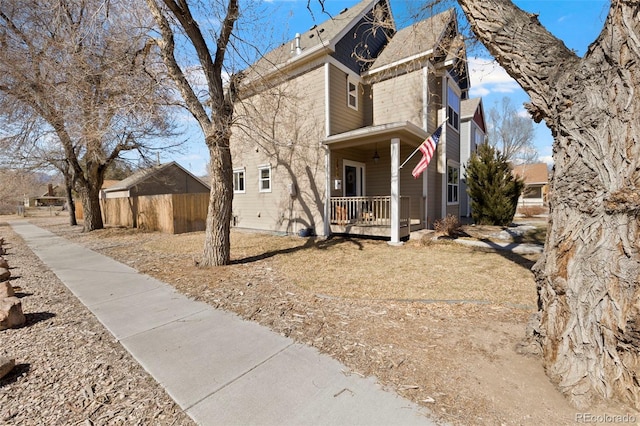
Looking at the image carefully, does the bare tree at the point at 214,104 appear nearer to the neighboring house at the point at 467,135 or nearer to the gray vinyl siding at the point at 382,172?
the gray vinyl siding at the point at 382,172

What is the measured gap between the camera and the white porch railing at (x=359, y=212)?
941 centimetres

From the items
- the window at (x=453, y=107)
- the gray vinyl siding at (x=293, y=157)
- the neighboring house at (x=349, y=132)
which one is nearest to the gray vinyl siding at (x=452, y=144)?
the neighboring house at (x=349, y=132)

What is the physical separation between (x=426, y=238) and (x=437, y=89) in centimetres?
624

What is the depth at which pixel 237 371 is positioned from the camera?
101 inches

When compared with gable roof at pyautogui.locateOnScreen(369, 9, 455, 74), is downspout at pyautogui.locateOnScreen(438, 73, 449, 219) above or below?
below

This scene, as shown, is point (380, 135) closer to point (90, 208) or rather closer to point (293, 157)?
point (293, 157)

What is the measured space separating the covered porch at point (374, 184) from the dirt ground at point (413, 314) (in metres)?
1.62

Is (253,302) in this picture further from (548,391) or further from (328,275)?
(548,391)

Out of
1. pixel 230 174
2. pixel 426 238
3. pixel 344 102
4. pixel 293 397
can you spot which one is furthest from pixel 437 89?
pixel 293 397

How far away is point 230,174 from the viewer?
21.4 feet

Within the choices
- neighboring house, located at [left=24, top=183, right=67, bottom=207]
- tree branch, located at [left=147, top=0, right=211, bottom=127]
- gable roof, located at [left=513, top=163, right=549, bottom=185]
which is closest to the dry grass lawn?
tree branch, located at [left=147, top=0, right=211, bottom=127]

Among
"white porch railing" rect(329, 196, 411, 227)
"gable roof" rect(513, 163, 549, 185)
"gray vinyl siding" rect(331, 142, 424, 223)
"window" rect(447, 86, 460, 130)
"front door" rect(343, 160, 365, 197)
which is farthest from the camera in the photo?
"gable roof" rect(513, 163, 549, 185)

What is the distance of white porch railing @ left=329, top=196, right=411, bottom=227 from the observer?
371 inches

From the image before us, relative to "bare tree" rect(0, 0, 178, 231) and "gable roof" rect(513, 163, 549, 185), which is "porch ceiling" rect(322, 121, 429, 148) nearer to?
"bare tree" rect(0, 0, 178, 231)
